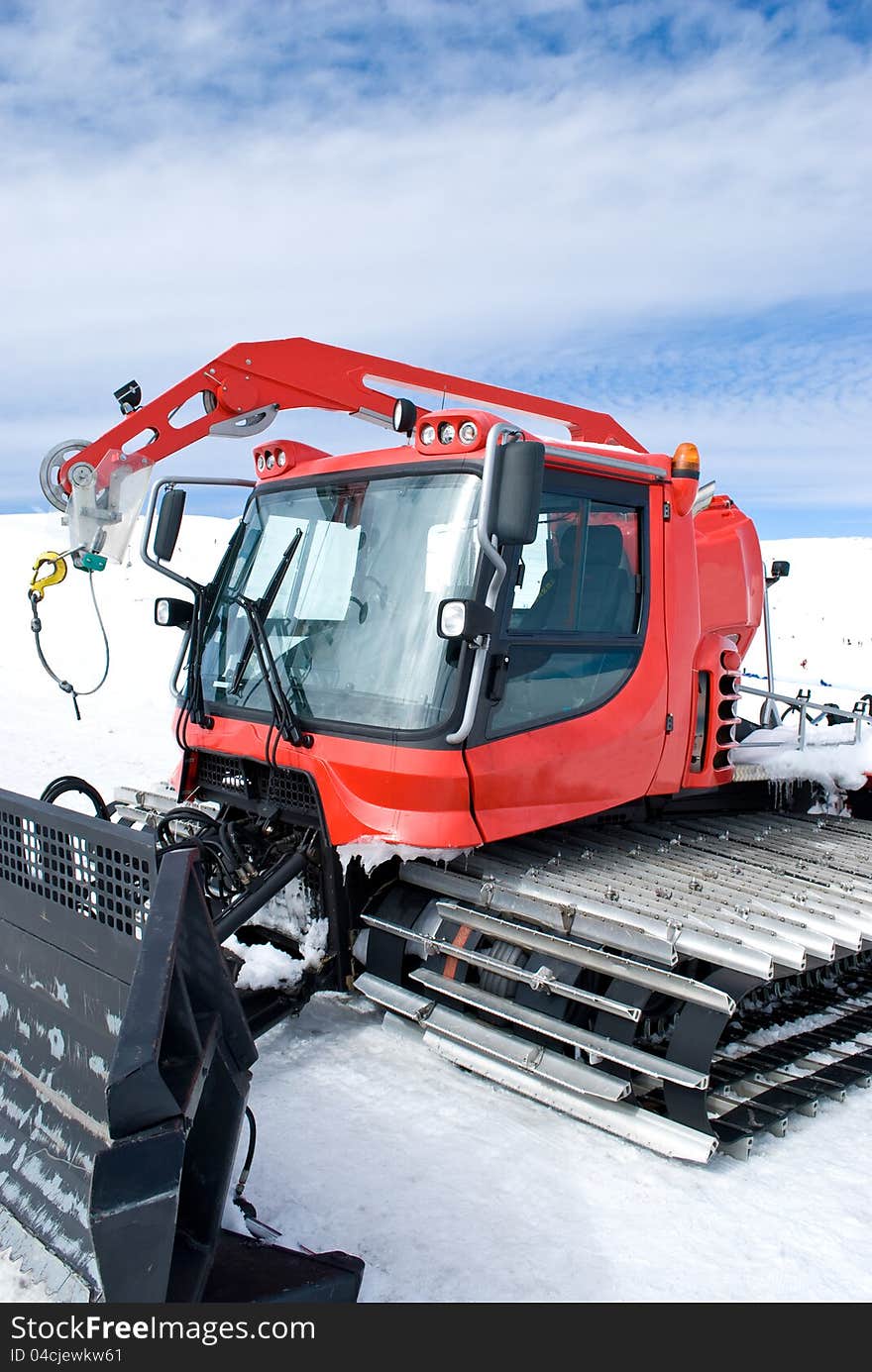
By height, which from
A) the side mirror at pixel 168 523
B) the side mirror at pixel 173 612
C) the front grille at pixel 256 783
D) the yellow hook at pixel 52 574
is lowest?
the front grille at pixel 256 783

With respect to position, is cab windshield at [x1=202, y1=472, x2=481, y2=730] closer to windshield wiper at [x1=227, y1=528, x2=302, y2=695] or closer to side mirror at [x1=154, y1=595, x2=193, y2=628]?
windshield wiper at [x1=227, y1=528, x2=302, y2=695]

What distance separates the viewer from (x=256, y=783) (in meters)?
5.02

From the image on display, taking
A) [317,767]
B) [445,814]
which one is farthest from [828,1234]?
[317,767]

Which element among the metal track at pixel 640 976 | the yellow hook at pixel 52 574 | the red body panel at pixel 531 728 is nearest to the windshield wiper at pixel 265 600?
the red body panel at pixel 531 728

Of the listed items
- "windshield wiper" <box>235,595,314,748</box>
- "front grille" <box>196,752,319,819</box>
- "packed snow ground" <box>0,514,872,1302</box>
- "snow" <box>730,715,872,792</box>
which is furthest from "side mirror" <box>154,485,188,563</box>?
"snow" <box>730,715,872,792</box>

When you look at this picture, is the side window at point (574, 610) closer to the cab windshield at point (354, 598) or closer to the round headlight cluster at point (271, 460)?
the cab windshield at point (354, 598)

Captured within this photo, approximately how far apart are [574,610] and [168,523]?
6.54 ft

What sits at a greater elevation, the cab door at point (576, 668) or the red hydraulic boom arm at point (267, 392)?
the red hydraulic boom arm at point (267, 392)

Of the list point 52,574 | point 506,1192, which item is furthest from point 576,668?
point 52,574

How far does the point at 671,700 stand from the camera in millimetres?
5094

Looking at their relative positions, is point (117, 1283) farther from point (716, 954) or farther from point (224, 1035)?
point (716, 954)

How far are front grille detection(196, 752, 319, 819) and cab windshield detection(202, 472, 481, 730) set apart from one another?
0.92 ft

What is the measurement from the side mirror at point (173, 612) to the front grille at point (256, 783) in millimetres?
686

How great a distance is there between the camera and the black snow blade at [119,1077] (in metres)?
2.21
